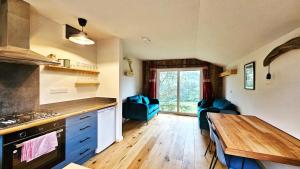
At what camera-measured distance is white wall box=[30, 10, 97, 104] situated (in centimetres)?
212

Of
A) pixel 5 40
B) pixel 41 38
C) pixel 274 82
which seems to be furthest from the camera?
pixel 41 38

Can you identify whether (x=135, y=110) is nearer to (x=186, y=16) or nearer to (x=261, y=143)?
(x=186, y=16)

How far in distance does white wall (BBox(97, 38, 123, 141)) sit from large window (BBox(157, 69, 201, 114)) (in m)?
3.26

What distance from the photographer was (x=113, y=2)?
1.66 meters

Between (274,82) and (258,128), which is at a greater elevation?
(274,82)

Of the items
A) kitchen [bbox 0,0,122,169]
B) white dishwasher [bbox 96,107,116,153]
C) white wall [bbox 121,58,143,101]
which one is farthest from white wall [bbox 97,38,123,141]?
white wall [bbox 121,58,143,101]

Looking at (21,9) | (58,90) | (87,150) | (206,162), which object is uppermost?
(21,9)

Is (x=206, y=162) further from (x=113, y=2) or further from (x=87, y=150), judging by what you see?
(x=113, y=2)

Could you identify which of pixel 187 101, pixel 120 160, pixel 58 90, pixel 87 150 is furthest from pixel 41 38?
pixel 187 101

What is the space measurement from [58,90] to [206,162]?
2853 mm

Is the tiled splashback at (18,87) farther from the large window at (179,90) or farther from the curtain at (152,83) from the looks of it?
the large window at (179,90)

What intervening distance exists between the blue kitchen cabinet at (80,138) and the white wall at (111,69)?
2.41 feet

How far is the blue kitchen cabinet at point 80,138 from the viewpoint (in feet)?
6.57

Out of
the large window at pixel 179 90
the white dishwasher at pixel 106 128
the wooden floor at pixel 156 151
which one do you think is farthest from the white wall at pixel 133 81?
the white dishwasher at pixel 106 128
